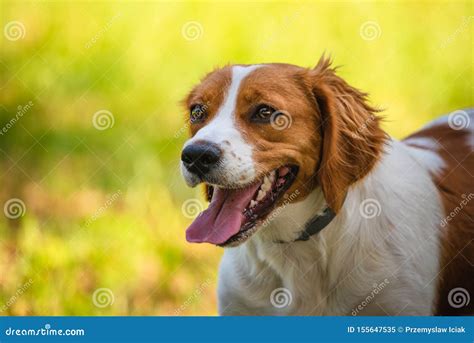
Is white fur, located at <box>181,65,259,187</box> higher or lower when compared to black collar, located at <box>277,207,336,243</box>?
higher

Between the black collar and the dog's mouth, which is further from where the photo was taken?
the black collar

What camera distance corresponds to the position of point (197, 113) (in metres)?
4.32

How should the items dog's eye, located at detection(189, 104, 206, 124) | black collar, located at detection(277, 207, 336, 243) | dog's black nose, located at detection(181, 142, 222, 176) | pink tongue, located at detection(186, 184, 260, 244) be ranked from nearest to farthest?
dog's black nose, located at detection(181, 142, 222, 176) < pink tongue, located at detection(186, 184, 260, 244) < black collar, located at detection(277, 207, 336, 243) < dog's eye, located at detection(189, 104, 206, 124)

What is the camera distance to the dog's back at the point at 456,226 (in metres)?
4.44

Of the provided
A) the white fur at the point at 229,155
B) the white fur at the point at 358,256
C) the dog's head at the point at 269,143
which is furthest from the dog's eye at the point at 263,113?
the white fur at the point at 358,256

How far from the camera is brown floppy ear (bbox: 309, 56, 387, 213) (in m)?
4.07

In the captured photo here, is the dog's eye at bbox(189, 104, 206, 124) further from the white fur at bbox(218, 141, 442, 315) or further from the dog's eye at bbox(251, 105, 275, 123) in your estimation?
the white fur at bbox(218, 141, 442, 315)

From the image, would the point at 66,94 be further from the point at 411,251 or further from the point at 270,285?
the point at 411,251

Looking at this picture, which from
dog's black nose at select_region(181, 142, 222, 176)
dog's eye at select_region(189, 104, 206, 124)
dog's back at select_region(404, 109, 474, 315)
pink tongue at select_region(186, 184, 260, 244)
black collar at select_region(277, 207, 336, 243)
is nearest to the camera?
dog's black nose at select_region(181, 142, 222, 176)

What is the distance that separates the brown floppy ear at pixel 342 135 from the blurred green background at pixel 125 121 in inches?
41.2

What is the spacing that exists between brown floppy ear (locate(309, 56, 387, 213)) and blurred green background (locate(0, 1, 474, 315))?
3.43 feet

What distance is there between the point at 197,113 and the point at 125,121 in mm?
1764

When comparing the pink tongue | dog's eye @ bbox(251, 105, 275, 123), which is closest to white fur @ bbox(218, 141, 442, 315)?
the pink tongue

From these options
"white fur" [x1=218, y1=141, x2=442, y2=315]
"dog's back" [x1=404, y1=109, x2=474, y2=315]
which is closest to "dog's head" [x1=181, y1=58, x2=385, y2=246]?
"white fur" [x1=218, y1=141, x2=442, y2=315]
